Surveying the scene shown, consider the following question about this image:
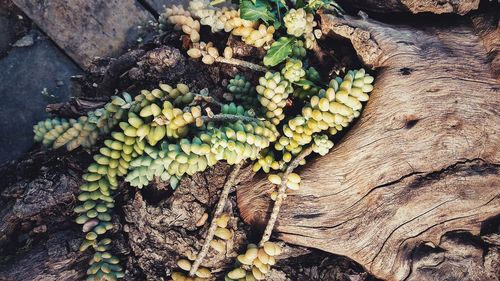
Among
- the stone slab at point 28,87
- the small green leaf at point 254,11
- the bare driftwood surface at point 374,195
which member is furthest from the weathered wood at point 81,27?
the small green leaf at point 254,11

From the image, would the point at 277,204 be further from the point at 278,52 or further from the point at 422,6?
the point at 422,6

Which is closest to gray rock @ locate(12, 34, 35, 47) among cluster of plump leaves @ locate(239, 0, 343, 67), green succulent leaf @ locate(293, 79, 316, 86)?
cluster of plump leaves @ locate(239, 0, 343, 67)

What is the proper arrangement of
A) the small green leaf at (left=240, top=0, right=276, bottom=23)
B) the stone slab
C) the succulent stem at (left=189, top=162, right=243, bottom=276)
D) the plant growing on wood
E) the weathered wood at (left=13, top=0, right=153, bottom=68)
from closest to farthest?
the plant growing on wood
the succulent stem at (left=189, top=162, right=243, bottom=276)
the small green leaf at (left=240, top=0, right=276, bottom=23)
the stone slab
the weathered wood at (left=13, top=0, right=153, bottom=68)

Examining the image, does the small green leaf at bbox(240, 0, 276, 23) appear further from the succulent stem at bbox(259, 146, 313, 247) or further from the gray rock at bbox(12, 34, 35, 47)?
the gray rock at bbox(12, 34, 35, 47)

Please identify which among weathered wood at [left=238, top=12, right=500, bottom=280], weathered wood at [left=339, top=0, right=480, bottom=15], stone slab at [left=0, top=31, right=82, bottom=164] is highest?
weathered wood at [left=339, top=0, right=480, bottom=15]

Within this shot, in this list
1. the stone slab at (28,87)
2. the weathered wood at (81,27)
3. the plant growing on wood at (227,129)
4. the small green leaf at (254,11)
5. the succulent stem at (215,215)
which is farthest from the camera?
the weathered wood at (81,27)

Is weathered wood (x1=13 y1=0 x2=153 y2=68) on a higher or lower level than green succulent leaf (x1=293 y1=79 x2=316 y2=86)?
lower

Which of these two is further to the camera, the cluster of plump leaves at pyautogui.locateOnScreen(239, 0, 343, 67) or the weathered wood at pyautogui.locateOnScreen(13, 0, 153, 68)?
the weathered wood at pyautogui.locateOnScreen(13, 0, 153, 68)

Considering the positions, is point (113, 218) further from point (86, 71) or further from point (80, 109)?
point (86, 71)

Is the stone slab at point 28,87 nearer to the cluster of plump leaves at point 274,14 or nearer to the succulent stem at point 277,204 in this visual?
the cluster of plump leaves at point 274,14
